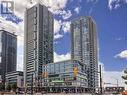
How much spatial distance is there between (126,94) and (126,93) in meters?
0.24

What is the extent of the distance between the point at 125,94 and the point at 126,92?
606 mm

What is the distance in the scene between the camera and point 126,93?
37750 mm

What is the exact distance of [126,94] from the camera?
37531 mm

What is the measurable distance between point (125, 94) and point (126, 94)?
16 centimetres

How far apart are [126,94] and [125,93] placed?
1.26 ft

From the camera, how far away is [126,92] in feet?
125

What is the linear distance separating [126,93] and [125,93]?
0.18 m

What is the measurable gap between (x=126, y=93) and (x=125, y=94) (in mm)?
205

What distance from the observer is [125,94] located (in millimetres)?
37656

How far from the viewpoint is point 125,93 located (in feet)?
124
